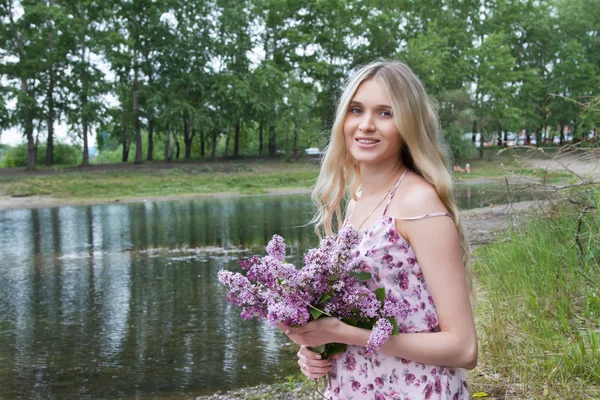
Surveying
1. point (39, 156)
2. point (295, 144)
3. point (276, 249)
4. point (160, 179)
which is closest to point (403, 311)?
point (276, 249)

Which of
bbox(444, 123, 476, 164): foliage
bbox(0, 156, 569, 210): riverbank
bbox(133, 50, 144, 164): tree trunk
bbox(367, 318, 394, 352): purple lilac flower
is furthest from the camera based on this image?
bbox(444, 123, 476, 164): foliage

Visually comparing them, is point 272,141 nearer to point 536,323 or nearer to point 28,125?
point 28,125

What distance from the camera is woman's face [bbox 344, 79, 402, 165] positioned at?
2035 millimetres

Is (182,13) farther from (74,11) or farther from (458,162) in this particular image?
(458,162)

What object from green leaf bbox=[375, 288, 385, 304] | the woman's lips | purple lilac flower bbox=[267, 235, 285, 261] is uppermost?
the woman's lips

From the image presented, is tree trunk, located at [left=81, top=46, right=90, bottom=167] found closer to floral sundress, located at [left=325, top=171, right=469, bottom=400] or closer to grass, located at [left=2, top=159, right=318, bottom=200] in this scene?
grass, located at [left=2, top=159, right=318, bottom=200]

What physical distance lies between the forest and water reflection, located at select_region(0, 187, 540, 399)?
20718mm

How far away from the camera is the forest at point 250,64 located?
38.8m

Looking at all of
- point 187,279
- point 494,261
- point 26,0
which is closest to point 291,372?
point 494,261

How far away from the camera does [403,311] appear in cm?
188

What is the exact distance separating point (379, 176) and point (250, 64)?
4292 cm

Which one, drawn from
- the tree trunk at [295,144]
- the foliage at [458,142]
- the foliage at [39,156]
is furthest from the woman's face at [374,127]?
the foliage at [39,156]

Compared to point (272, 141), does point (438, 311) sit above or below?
below

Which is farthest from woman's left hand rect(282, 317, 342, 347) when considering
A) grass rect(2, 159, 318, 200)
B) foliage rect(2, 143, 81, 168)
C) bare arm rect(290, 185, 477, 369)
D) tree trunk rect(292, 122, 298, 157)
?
foliage rect(2, 143, 81, 168)
